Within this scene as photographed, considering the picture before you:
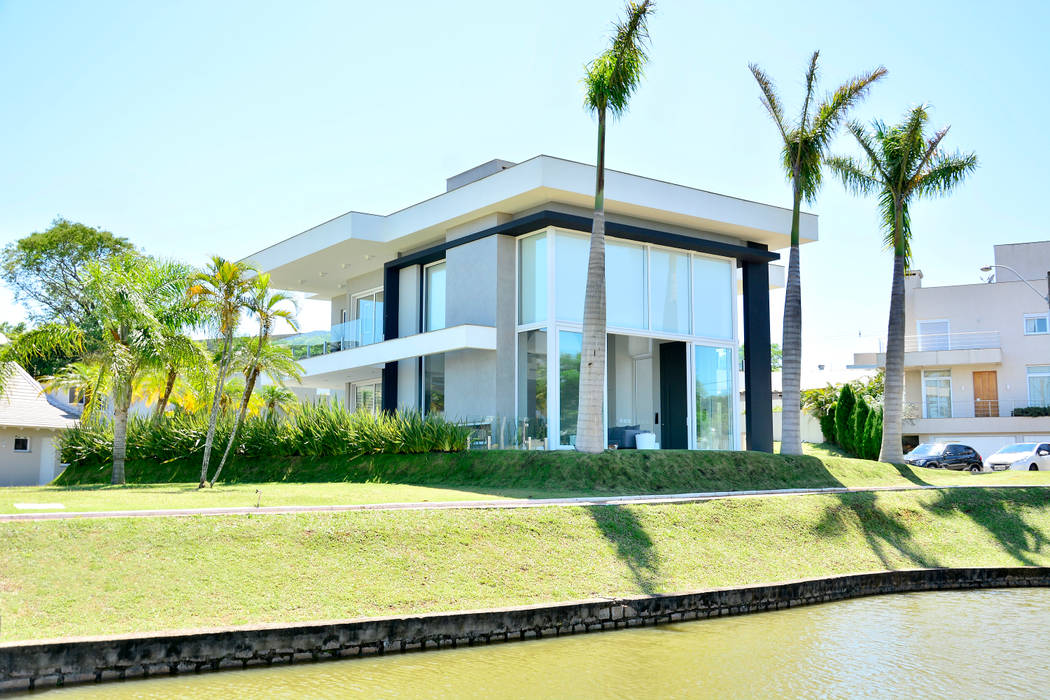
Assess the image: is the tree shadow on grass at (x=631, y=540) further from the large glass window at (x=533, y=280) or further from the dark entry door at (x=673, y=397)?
the dark entry door at (x=673, y=397)

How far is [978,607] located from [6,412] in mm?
27929

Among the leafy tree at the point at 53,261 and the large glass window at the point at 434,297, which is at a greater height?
the leafy tree at the point at 53,261

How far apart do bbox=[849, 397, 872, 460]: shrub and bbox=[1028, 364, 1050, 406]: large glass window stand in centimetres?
779

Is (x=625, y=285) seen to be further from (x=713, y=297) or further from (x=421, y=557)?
(x=421, y=557)

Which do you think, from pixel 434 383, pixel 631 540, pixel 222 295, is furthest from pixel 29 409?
pixel 631 540

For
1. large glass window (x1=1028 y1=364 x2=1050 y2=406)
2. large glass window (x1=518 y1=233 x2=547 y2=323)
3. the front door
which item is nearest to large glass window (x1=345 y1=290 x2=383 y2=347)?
large glass window (x1=518 y1=233 x2=547 y2=323)

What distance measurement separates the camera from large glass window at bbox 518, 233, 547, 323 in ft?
72.9

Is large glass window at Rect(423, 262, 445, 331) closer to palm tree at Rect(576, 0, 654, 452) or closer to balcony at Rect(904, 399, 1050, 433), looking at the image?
palm tree at Rect(576, 0, 654, 452)

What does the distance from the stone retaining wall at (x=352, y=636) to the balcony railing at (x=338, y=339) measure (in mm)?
18647

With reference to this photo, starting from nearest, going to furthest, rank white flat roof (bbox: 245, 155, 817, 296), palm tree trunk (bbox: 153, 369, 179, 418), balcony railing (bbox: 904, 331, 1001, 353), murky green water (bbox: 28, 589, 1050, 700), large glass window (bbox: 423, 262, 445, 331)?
murky green water (bbox: 28, 589, 1050, 700), white flat roof (bbox: 245, 155, 817, 296), palm tree trunk (bbox: 153, 369, 179, 418), large glass window (bbox: 423, 262, 445, 331), balcony railing (bbox: 904, 331, 1001, 353)

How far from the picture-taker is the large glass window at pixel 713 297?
80.5 ft

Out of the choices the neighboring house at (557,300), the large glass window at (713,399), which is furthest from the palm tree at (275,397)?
the large glass window at (713,399)

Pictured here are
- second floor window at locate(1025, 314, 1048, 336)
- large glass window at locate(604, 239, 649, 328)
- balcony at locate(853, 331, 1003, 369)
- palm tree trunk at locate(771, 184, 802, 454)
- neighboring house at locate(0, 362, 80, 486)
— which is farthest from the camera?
second floor window at locate(1025, 314, 1048, 336)

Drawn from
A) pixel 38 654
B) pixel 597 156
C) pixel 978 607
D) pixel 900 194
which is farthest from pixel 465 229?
pixel 38 654
